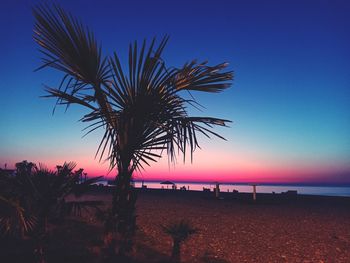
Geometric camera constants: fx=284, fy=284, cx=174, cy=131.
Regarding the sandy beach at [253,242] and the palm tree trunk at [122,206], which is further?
the sandy beach at [253,242]

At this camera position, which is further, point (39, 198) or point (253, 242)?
point (253, 242)

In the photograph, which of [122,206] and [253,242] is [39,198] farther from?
[253,242]

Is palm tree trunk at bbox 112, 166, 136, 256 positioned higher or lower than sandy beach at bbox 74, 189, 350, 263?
higher

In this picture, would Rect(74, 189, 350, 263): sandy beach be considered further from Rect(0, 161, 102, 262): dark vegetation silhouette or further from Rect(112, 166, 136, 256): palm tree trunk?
Rect(0, 161, 102, 262): dark vegetation silhouette

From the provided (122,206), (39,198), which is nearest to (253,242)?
(122,206)

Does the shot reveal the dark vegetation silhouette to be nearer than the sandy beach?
Yes

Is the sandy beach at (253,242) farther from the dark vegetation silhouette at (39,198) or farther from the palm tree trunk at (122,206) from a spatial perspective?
the dark vegetation silhouette at (39,198)

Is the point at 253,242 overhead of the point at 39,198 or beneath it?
beneath

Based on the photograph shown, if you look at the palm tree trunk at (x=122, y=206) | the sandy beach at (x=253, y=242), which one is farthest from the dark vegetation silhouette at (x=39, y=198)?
the sandy beach at (x=253, y=242)

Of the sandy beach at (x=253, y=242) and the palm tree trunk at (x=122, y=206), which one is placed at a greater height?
the palm tree trunk at (x=122, y=206)

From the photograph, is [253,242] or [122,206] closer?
[122,206]

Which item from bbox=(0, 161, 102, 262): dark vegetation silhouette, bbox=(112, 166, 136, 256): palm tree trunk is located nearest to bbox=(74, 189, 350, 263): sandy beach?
bbox=(112, 166, 136, 256): palm tree trunk

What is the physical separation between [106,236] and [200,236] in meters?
5.42

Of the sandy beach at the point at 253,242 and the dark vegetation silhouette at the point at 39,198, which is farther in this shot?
the sandy beach at the point at 253,242
